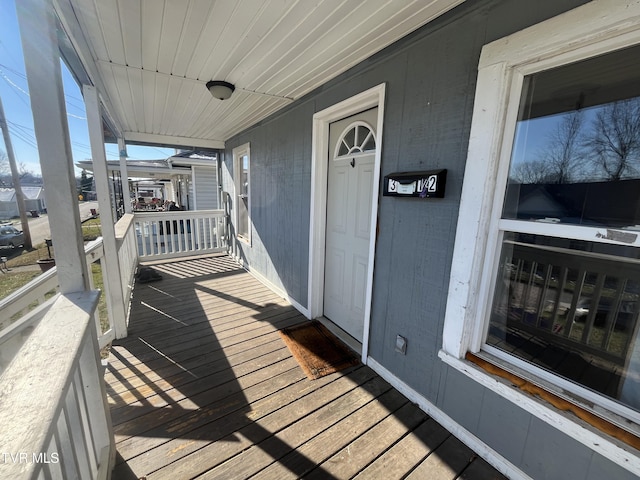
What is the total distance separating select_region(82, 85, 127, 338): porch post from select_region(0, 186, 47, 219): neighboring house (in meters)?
1.18

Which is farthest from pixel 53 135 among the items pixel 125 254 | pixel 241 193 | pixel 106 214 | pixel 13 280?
pixel 241 193

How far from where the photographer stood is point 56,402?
691mm

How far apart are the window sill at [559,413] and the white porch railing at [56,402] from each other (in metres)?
1.69

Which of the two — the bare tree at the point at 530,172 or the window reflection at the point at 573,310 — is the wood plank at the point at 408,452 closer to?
the window reflection at the point at 573,310

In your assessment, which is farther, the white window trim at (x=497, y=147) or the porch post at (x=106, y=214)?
the porch post at (x=106, y=214)

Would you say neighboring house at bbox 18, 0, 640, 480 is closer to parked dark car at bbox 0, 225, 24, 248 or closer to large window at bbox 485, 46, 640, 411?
large window at bbox 485, 46, 640, 411

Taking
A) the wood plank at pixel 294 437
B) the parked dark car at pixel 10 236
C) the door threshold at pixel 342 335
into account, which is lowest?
the wood plank at pixel 294 437

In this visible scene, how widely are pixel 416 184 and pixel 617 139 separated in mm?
803

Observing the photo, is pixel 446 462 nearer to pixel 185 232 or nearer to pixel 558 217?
pixel 558 217

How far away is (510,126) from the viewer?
4.14ft

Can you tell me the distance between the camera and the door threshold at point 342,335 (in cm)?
237

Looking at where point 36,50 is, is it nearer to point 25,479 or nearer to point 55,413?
point 55,413

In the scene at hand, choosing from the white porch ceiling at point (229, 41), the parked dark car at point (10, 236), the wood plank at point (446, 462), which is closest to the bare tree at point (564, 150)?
the white porch ceiling at point (229, 41)

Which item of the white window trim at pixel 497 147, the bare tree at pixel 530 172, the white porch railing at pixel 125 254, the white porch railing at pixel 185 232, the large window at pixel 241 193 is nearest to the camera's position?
the white window trim at pixel 497 147
